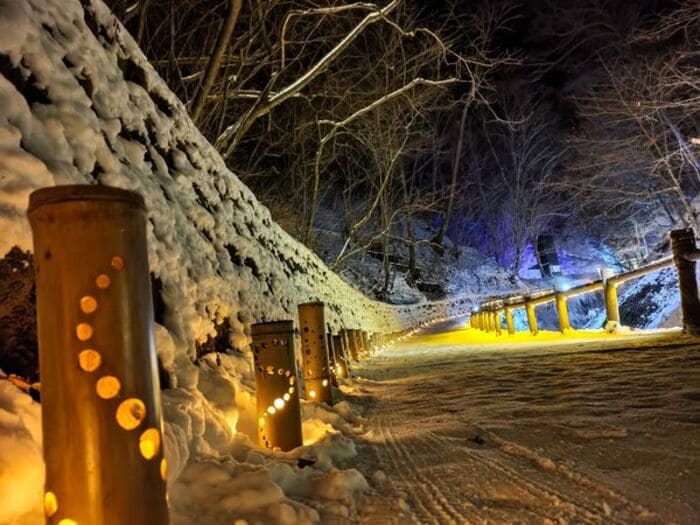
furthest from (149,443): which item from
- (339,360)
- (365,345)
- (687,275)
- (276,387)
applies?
(365,345)

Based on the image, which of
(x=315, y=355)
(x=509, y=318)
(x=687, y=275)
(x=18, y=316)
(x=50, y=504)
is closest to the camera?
(x=50, y=504)

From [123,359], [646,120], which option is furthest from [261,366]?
[646,120]

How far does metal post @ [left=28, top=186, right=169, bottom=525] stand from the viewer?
4.30 feet

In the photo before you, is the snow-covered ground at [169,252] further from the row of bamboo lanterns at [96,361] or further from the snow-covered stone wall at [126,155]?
the row of bamboo lanterns at [96,361]

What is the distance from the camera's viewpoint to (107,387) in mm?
1349

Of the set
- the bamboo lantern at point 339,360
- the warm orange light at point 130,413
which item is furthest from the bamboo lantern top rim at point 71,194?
the bamboo lantern at point 339,360

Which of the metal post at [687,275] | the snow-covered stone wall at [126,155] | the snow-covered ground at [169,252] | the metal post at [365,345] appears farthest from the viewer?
the metal post at [365,345]

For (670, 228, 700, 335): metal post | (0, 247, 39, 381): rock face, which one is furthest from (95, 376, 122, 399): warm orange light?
(670, 228, 700, 335): metal post

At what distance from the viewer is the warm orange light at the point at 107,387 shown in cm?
134

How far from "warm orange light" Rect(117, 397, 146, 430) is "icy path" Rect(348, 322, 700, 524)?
123 centimetres

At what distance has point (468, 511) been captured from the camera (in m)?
2.18

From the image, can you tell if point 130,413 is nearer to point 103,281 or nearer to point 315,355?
point 103,281

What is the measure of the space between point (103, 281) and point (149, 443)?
0.45m

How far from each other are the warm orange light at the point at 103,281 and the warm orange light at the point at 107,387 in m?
0.24
